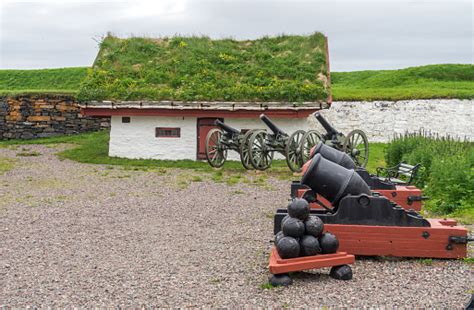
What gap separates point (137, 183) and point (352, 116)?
42.5 ft

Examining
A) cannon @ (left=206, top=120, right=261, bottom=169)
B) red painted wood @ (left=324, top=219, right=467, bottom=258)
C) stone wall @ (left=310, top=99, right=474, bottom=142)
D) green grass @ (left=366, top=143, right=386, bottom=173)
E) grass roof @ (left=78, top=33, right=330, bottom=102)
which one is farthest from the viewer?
stone wall @ (left=310, top=99, right=474, bottom=142)

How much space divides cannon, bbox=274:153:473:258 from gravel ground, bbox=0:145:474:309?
15cm

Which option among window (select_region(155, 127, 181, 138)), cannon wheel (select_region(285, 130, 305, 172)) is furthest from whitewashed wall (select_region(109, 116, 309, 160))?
cannon wheel (select_region(285, 130, 305, 172))

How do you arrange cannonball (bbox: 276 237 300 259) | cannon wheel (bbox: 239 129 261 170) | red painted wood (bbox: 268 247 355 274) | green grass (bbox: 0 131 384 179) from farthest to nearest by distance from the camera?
cannon wheel (bbox: 239 129 261 170) → green grass (bbox: 0 131 384 179) → cannonball (bbox: 276 237 300 259) → red painted wood (bbox: 268 247 355 274)

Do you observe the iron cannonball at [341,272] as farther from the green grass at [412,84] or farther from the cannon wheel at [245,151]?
the green grass at [412,84]

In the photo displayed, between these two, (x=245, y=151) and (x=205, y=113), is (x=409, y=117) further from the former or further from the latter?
(x=245, y=151)

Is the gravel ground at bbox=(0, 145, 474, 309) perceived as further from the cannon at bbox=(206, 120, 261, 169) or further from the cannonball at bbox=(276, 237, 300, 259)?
the cannon at bbox=(206, 120, 261, 169)

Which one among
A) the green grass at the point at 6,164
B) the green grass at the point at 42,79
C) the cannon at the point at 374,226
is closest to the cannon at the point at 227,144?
the green grass at the point at 6,164

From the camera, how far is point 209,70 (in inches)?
822

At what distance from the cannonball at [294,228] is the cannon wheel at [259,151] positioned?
10.1 m

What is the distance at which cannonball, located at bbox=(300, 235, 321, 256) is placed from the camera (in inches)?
245

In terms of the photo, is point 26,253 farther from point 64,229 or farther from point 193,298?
point 193,298

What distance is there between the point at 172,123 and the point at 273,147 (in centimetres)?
452

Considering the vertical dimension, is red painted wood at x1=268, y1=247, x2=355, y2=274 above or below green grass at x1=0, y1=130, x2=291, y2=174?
above
